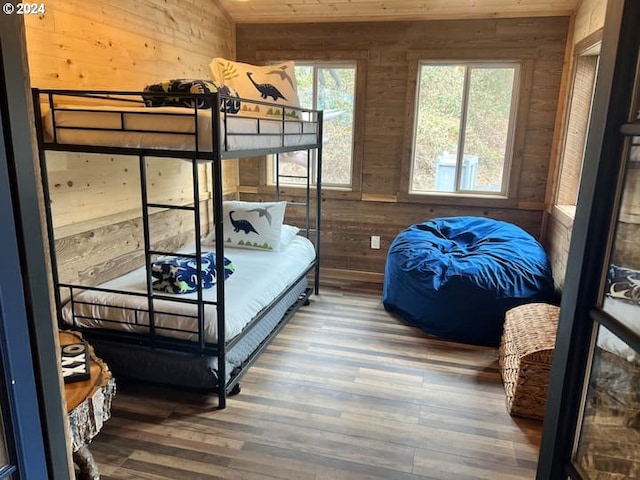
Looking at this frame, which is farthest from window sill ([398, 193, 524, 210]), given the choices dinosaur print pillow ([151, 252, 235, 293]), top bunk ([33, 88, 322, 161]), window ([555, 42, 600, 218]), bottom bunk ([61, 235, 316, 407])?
dinosaur print pillow ([151, 252, 235, 293])

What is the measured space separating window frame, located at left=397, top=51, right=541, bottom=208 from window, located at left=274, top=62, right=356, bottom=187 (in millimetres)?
532

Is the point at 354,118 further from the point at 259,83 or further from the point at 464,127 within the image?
the point at 259,83

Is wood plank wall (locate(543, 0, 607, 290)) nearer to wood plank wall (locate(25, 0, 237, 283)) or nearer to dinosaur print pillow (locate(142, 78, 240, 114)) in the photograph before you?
dinosaur print pillow (locate(142, 78, 240, 114))

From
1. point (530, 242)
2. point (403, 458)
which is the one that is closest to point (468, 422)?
point (403, 458)

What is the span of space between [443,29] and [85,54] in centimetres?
285

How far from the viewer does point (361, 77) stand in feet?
14.2

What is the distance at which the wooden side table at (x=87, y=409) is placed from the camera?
168 centimetres

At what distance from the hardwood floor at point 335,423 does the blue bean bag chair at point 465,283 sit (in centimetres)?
20

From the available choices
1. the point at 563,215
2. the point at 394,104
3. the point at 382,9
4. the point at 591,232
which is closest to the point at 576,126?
the point at 563,215

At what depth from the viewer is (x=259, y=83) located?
343cm

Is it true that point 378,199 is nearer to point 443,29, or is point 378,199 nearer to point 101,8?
point 443,29

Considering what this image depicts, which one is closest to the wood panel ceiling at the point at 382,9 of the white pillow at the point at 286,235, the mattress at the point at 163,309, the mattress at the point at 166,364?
the white pillow at the point at 286,235

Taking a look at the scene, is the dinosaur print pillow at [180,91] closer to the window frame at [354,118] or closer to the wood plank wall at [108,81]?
the wood plank wall at [108,81]

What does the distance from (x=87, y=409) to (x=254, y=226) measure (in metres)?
2.20
